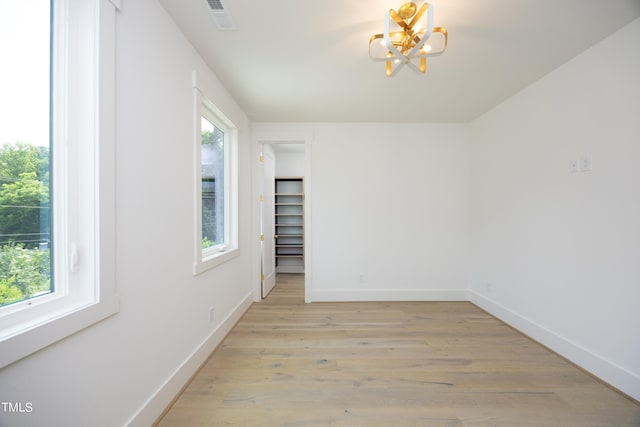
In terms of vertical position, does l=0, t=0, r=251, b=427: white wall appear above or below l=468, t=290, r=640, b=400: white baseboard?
above

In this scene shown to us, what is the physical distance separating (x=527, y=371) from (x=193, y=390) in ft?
8.49

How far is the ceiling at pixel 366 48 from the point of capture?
5.18 ft

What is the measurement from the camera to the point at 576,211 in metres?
2.10

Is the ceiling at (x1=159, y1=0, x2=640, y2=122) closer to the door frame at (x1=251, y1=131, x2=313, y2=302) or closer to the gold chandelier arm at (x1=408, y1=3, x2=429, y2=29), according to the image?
the gold chandelier arm at (x1=408, y1=3, x2=429, y2=29)

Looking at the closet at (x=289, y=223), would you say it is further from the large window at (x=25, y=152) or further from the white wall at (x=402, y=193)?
the large window at (x=25, y=152)

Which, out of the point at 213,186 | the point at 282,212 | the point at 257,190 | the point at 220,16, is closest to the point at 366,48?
the point at 220,16

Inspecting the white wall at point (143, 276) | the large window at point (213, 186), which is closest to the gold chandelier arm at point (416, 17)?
the white wall at point (143, 276)

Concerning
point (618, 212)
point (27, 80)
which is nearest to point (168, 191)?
point (27, 80)

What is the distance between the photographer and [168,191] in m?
1.65

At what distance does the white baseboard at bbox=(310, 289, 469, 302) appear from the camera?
3572 mm

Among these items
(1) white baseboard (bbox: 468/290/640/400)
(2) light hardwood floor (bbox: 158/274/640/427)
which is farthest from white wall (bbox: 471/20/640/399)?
(2) light hardwood floor (bbox: 158/274/640/427)

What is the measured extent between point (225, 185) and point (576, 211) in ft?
11.2

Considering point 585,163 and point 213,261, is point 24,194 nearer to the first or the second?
point 213,261

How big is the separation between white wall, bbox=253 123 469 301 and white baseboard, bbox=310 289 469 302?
4cm
